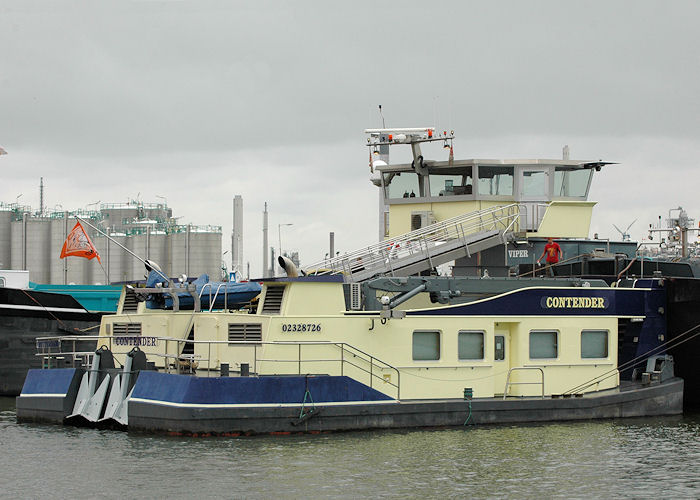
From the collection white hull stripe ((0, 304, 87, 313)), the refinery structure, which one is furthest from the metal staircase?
the refinery structure

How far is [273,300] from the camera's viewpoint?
2194cm

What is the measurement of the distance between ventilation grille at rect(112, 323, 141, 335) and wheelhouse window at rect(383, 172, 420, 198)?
8896mm

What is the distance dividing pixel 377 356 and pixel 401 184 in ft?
27.5

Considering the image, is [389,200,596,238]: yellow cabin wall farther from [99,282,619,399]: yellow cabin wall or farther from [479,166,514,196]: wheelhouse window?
[99,282,619,399]: yellow cabin wall

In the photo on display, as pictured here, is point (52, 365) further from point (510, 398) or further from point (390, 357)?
point (510, 398)

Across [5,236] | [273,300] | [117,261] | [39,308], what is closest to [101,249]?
[117,261]

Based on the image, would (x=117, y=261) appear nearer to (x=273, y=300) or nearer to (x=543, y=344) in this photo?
(x=273, y=300)

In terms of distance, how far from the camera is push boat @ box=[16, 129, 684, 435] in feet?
67.9

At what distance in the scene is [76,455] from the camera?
19062 mm

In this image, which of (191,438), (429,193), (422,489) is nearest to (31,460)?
(191,438)

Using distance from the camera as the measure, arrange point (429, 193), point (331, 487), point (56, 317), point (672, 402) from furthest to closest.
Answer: point (56, 317), point (429, 193), point (672, 402), point (331, 487)

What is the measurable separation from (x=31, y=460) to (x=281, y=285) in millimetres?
6020

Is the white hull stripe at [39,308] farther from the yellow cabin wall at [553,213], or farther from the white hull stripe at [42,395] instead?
the yellow cabin wall at [553,213]

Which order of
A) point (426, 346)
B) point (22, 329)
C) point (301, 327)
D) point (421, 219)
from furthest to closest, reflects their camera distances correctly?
point (22, 329) → point (421, 219) → point (426, 346) → point (301, 327)
